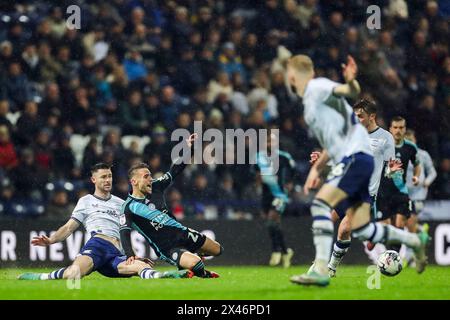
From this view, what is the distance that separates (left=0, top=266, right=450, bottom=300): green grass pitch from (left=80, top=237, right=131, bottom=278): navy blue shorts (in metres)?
0.13

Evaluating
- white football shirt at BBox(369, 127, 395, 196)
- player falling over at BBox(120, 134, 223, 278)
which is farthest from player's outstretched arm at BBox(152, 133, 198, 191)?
white football shirt at BBox(369, 127, 395, 196)

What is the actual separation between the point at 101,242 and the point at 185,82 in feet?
22.0

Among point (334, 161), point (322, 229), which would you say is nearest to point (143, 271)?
point (322, 229)

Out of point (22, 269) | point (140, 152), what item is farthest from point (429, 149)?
point (22, 269)

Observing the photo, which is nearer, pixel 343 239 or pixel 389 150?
pixel 343 239

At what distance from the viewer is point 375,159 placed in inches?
457

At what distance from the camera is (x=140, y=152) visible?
1600 centimetres

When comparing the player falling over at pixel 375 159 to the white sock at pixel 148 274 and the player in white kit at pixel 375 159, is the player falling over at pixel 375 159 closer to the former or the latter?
the player in white kit at pixel 375 159

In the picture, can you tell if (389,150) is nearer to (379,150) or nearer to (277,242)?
(379,150)

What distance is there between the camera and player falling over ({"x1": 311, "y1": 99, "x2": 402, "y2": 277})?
11367 millimetres

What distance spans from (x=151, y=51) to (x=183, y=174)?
268 cm

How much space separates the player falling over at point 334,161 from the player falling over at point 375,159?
1660 millimetres

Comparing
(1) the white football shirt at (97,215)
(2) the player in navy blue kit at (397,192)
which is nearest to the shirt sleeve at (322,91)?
(1) the white football shirt at (97,215)

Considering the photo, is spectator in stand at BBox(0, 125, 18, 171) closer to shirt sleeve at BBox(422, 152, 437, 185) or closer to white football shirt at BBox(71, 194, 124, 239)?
white football shirt at BBox(71, 194, 124, 239)
